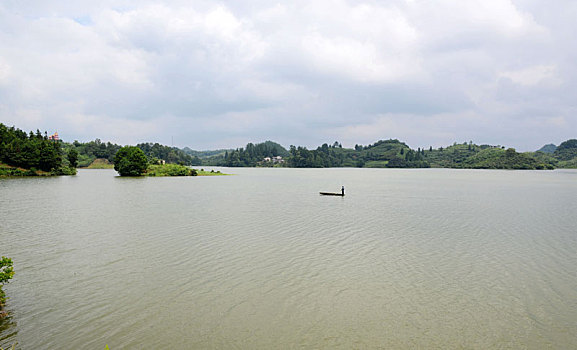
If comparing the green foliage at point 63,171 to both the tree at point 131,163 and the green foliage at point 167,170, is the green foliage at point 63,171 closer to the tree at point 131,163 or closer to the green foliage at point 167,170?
the tree at point 131,163

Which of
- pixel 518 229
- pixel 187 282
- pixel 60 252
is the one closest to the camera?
pixel 187 282

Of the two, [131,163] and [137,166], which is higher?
[131,163]

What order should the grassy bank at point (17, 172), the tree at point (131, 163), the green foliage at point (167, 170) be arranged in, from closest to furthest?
the grassy bank at point (17, 172)
the tree at point (131, 163)
the green foliage at point (167, 170)

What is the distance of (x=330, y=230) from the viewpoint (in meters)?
29.1

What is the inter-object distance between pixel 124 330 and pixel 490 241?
25.1 m

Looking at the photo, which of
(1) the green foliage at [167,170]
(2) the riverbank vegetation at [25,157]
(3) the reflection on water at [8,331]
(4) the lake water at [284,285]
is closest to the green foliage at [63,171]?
(2) the riverbank vegetation at [25,157]

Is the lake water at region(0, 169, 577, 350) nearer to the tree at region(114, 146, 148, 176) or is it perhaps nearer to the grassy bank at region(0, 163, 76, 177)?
the grassy bank at region(0, 163, 76, 177)

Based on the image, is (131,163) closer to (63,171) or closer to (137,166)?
(137,166)

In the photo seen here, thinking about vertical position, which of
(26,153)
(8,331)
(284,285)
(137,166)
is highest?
(26,153)

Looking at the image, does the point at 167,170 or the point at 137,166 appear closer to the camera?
the point at 137,166

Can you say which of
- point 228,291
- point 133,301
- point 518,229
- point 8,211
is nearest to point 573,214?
point 518,229

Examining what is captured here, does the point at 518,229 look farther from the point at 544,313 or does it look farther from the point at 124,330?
the point at 124,330

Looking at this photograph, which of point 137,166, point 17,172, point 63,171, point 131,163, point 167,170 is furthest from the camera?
point 167,170

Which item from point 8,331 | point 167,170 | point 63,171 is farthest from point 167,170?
point 8,331
